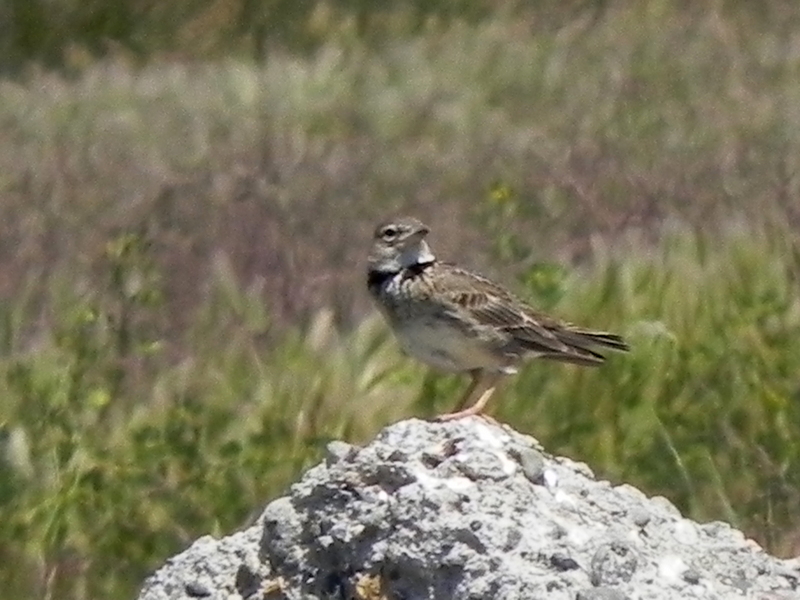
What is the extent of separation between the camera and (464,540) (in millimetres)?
4805

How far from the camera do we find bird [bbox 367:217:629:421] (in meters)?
6.75

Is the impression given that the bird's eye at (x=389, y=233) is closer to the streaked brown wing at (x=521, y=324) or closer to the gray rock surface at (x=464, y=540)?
the streaked brown wing at (x=521, y=324)

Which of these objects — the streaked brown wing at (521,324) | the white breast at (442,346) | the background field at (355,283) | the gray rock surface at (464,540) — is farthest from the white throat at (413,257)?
the gray rock surface at (464,540)

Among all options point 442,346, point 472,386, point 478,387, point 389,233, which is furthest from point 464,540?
point 389,233

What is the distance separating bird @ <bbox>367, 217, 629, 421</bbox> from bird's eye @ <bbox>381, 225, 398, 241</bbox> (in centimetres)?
8

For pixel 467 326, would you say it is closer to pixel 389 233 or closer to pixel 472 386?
pixel 472 386

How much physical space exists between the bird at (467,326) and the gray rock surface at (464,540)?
4.76 feet

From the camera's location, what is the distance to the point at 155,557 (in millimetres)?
6781

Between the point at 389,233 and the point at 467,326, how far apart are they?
0.58 m

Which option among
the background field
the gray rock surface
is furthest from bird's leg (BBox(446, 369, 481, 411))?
the gray rock surface

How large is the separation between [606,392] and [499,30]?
464 inches

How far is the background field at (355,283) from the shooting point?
23.4ft

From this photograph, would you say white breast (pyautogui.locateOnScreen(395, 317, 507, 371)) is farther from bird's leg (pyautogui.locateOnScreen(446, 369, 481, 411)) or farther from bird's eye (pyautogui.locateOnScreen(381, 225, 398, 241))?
bird's eye (pyautogui.locateOnScreen(381, 225, 398, 241))

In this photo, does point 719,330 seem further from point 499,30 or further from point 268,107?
point 499,30
